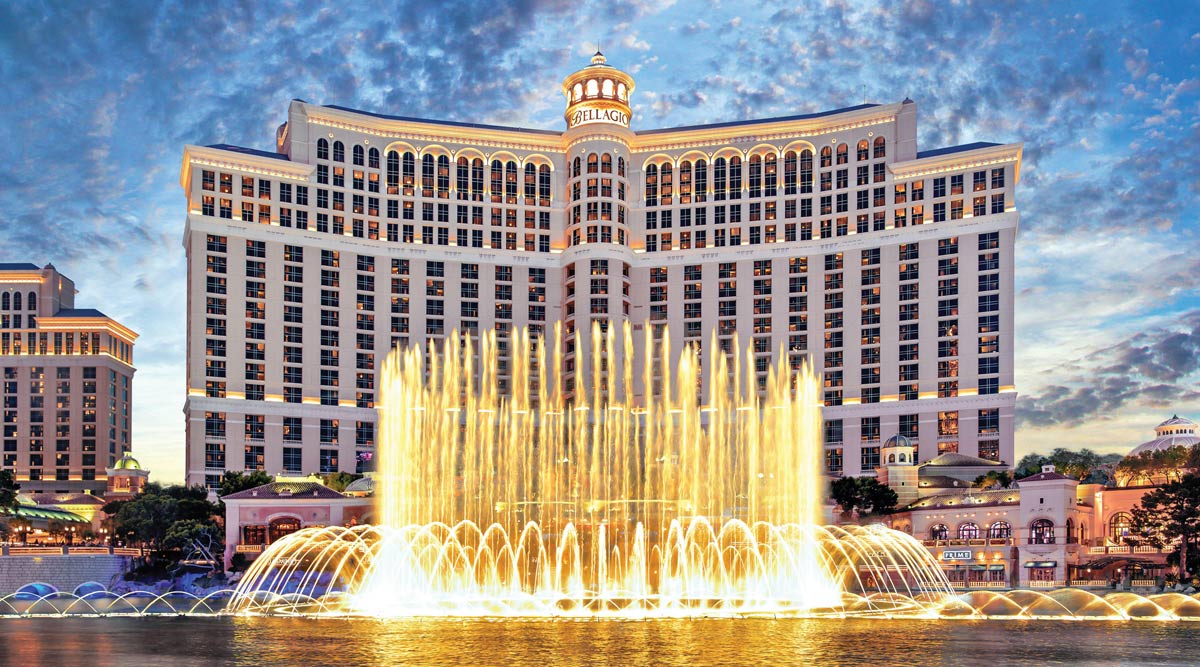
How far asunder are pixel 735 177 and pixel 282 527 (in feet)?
240

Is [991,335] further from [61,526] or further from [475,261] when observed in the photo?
[61,526]

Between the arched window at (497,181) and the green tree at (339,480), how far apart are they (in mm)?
39794

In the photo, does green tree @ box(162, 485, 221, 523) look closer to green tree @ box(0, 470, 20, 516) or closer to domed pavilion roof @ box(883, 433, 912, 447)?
green tree @ box(0, 470, 20, 516)

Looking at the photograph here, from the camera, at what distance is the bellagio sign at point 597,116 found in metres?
153

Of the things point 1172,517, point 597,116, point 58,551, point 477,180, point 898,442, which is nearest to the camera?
point 1172,517

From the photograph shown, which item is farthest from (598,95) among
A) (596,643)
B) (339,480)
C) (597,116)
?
(596,643)

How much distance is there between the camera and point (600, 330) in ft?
486

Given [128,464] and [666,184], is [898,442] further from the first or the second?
[128,464]

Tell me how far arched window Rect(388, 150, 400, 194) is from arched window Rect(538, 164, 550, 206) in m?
17.3

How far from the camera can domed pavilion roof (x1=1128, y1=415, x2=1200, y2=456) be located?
121 meters

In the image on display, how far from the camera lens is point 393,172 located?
15262 centimetres

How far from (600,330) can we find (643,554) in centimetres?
6835

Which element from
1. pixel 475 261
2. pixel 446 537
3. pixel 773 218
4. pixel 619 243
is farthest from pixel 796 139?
pixel 446 537

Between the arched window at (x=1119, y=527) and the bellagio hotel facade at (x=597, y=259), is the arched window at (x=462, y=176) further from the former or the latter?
the arched window at (x=1119, y=527)
